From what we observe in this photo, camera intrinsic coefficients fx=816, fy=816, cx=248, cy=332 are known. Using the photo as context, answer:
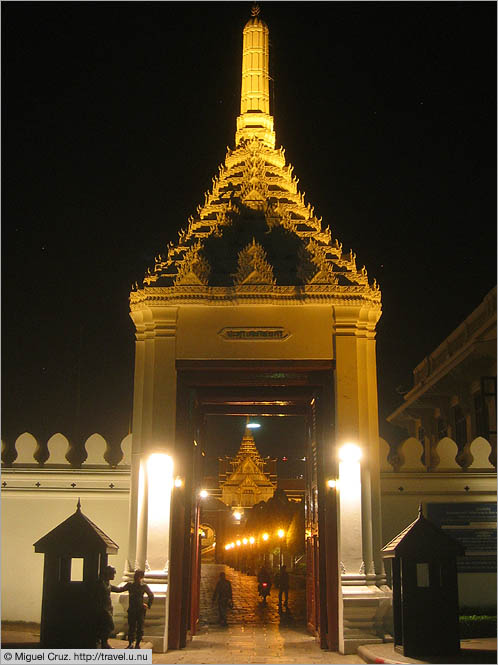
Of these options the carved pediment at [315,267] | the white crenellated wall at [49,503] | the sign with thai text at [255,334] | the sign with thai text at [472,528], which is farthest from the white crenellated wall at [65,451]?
the sign with thai text at [472,528]

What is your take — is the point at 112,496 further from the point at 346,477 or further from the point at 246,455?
the point at 246,455

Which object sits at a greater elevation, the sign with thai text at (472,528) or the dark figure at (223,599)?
the sign with thai text at (472,528)

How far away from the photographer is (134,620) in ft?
37.6

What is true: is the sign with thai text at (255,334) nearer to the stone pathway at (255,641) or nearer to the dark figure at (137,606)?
the dark figure at (137,606)

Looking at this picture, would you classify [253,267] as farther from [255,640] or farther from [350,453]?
[255,640]

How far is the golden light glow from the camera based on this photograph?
43.3 ft

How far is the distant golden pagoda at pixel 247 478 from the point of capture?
148ft

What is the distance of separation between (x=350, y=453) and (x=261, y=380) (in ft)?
6.60

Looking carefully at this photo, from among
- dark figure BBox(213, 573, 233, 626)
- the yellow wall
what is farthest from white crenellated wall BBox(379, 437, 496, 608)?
dark figure BBox(213, 573, 233, 626)

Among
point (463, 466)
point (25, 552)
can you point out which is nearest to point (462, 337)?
point (463, 466)

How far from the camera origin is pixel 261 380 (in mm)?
14086

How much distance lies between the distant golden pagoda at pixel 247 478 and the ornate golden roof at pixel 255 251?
30656 millimetres

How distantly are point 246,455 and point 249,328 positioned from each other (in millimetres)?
32987

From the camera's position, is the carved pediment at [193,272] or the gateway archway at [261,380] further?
the carved pediment at [193,272]
